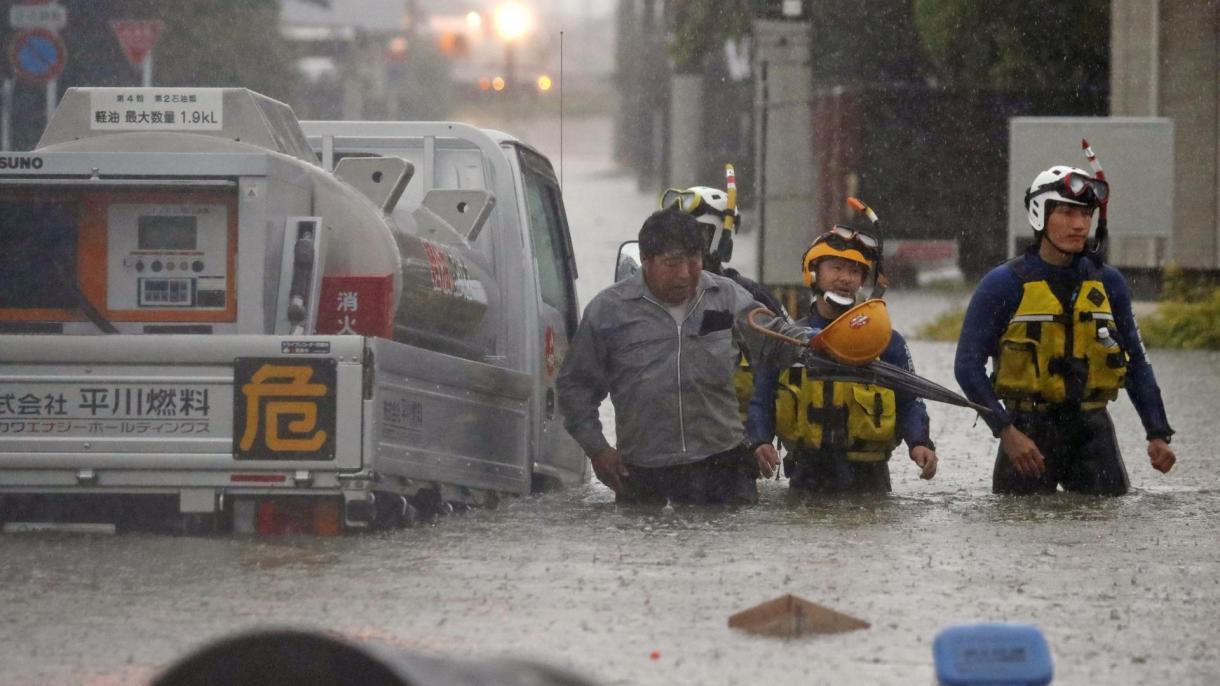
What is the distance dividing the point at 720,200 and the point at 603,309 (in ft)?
4.19

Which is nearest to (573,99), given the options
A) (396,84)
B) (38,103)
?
(396,84)

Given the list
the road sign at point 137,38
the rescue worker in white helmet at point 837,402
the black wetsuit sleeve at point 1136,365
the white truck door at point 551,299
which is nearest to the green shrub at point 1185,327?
the road sign at point 137,38

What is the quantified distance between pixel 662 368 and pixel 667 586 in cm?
236

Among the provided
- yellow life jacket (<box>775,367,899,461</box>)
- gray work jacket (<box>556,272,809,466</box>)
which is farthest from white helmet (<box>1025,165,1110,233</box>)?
gray work jacket (<box>556,272,809,466</box>)

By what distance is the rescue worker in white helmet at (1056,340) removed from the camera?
31.2 ft

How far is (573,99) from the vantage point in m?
132

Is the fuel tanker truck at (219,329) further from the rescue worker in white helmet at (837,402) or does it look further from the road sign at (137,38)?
the road sign at (137,38)

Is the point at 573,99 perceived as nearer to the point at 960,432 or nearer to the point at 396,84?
the point at 396,84

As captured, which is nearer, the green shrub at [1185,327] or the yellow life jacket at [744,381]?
the yellow life jacket at [744,381]

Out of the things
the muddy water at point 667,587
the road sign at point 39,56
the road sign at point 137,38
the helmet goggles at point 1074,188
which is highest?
the road sign at point 137,38

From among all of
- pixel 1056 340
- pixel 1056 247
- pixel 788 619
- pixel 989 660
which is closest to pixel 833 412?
pixel 1056 340

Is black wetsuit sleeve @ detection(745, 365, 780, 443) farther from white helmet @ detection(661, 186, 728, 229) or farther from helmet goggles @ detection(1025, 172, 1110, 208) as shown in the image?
helmet goggles @ detection(1025, 172, 1110, 208)

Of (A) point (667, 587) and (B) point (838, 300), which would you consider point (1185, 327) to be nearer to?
(B) point (838, 300)

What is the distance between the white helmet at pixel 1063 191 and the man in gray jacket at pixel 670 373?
1208 mm
